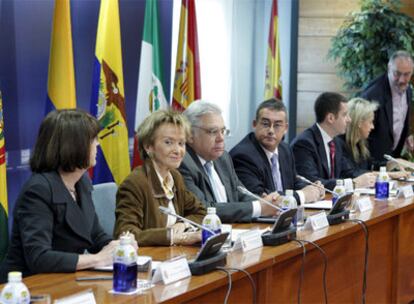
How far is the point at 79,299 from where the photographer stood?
2172 mm

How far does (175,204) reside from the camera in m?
3.57

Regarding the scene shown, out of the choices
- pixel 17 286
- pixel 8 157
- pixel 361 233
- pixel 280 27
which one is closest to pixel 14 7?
pixel 8 157

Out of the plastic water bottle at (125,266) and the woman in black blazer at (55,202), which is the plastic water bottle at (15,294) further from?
the woman in black blazer at (55,202)

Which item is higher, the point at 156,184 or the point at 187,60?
the point at 187,60

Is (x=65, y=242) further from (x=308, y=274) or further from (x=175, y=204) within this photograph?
(x=308, y=274)

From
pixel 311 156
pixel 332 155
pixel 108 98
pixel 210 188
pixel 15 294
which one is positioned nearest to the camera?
pixel 15 294

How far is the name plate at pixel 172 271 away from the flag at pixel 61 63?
1.85 metres

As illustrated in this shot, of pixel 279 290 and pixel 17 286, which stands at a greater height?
pixel 17 286

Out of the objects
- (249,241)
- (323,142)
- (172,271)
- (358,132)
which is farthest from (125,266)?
(358,132)

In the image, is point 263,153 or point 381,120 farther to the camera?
point 381,120

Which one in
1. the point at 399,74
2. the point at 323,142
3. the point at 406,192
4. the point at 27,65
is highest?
the point at 27,65

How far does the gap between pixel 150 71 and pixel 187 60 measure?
0.31 metres

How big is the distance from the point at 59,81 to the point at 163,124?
1025 millimetres

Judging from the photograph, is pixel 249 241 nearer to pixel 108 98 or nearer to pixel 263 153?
pixel 263 153
